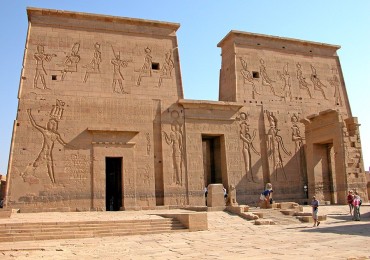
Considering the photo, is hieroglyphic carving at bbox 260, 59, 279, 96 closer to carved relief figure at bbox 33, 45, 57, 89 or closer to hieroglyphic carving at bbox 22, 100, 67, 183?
hieroglyphic carving at bbox 22, 100, 67, 183

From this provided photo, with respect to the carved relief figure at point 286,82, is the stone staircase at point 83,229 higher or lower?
lower

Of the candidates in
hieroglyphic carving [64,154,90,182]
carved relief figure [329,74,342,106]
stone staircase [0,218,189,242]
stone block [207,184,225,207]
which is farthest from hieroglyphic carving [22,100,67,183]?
carved relief figure [329,74,342,106]

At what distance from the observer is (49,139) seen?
15688 millimetres

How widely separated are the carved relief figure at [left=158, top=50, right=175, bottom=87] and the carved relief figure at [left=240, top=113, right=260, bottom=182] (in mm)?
4027

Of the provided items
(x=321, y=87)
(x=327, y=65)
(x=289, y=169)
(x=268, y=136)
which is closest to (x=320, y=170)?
(x=289, y=169)

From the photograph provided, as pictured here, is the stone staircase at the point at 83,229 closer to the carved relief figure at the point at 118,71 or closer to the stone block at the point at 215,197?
the stone block at the point at 215,197

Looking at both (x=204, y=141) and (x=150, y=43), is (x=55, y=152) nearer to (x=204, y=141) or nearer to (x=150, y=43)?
(x=150, y=43)

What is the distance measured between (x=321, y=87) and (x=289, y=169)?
519 centimetres

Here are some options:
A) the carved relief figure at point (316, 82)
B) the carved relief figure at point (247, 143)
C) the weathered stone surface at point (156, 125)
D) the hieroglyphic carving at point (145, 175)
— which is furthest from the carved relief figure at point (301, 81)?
the hieroglyphic carving at point (145, 175)

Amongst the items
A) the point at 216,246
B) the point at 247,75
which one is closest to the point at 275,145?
the point at 247,75

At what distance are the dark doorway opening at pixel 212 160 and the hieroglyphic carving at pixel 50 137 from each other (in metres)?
6.85

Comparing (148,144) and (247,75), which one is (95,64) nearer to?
(148,144)

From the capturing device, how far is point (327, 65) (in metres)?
22.1

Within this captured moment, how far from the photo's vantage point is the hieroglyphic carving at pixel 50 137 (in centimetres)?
1540
